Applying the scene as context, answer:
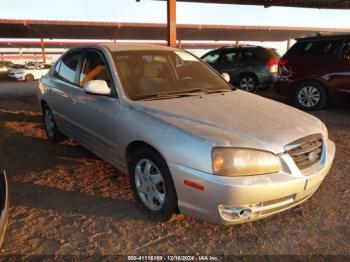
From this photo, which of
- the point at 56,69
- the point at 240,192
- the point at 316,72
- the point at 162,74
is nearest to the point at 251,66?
the point at 316,72

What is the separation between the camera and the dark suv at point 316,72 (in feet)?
23.2

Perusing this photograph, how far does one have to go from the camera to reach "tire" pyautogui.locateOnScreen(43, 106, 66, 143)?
5.36m

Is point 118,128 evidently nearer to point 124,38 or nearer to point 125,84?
point 125,84

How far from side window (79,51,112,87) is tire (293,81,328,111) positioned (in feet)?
18.1

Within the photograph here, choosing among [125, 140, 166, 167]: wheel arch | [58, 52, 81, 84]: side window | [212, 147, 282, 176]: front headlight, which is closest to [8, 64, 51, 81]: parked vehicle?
[58, 52, 81, 84]: side window

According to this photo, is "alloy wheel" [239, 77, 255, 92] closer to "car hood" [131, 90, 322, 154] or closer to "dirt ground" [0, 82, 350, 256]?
"dirt ground" [0, 82, 350, 256]

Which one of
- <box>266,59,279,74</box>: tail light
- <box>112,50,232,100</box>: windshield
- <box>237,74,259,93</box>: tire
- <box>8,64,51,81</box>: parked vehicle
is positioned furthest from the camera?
<box>8,64,51,81</box>: parked vehicle

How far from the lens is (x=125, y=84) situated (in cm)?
344

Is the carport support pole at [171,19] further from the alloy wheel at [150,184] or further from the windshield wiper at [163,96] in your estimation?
the alloy wheel at [150,184]

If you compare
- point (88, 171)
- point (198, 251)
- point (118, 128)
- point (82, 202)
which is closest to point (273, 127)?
point (198, 251)

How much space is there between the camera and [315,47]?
7.59m

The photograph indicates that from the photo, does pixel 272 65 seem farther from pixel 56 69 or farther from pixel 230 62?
pixel 56 69

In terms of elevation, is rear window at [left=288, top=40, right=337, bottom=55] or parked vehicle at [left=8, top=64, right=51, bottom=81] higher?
rear window at [left=288, top=40, right=337, bottom=55]

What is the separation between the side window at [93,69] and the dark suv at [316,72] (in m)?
5.41
